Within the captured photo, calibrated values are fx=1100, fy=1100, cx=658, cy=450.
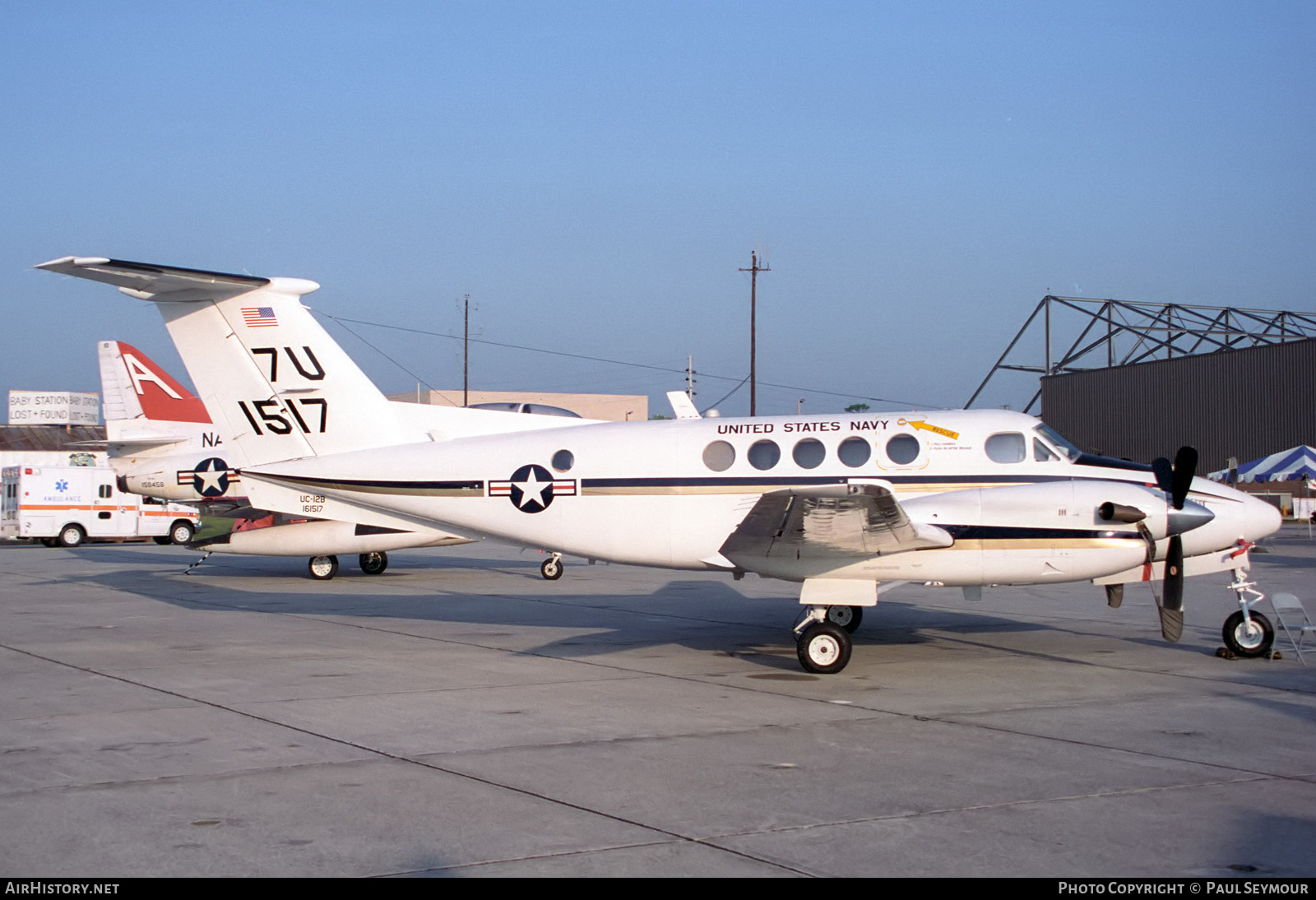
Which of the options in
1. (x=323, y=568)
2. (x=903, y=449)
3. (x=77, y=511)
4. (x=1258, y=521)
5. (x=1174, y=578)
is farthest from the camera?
(x=77, y=511)

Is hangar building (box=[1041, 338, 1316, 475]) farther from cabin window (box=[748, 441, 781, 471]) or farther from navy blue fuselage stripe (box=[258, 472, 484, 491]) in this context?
navy blue fuselage stripe (box=[258, 472, 484, 491])

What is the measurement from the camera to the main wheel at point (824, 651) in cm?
1148

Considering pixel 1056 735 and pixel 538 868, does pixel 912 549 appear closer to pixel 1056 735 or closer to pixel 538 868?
pixel 1056 735

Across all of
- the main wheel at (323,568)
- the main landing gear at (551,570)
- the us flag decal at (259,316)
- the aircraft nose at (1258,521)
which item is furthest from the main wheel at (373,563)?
the aircraft nose at (1258,521)

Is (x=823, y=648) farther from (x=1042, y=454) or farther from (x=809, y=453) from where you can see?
(x=1042, y=454)

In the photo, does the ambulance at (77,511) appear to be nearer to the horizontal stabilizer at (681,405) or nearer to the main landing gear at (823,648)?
the horizontal stabilizer at (681,405)

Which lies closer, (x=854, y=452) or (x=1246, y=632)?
(x=1246, y=632)

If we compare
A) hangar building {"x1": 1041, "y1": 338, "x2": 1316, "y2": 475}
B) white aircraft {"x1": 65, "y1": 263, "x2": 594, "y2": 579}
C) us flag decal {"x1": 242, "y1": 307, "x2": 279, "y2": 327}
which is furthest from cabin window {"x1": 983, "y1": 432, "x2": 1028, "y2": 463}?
hangar building {"x1": 1041, "y1": 338, "x2": 1316, "y2": 475}

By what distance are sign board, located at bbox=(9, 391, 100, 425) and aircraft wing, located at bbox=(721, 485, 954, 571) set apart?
76088 mm

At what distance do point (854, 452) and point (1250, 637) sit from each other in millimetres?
4824

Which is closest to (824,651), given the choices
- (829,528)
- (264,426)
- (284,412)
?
(829,528)

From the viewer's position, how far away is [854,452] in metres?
12.7

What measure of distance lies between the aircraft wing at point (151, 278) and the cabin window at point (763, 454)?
6.44 metres
